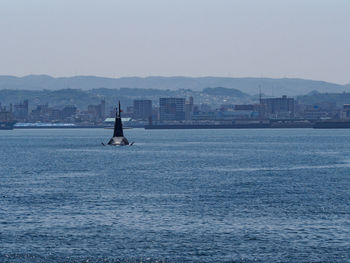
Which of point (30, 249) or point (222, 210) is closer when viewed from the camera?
point (30, 249)

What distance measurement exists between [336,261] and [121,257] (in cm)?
1333

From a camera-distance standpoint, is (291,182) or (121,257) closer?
(121,257)

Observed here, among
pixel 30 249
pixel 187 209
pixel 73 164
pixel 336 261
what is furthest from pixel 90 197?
pixel 73 164

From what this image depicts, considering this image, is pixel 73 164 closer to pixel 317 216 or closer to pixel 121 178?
pixel 121 178

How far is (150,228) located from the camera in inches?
2188

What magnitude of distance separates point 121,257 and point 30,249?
6651 millimetres

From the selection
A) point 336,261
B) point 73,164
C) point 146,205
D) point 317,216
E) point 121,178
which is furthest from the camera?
point 73,164

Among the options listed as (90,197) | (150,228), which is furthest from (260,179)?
(150,228)

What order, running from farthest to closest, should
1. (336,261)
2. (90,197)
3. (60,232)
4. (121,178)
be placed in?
(121,178) → (90,197) → (60,232) → (336,261)

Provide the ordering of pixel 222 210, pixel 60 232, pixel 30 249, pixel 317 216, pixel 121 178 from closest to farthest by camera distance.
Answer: pixel 30 249 < pixel 60 232 < pixel 317 216 < pixel 222 210 < pixel 121 178

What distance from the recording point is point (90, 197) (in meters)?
76.9

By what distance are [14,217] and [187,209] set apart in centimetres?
1563

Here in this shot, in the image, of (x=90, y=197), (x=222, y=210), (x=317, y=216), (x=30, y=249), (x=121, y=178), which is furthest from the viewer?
(x=121, y=178)

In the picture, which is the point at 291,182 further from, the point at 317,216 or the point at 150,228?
the point at 150,228
